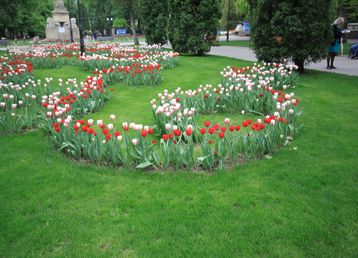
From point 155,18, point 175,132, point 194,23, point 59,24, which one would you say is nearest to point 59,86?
point 175,132

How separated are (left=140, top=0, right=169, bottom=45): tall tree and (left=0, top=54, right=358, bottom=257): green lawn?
806 inches

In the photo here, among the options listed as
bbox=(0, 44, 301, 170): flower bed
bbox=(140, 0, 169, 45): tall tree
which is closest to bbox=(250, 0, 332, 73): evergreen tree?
bbox=(0, 44, 301, 170): flower bed

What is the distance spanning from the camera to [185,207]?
13.2ft

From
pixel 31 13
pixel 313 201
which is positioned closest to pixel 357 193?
A: pixel 313 201

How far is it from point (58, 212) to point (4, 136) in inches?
141

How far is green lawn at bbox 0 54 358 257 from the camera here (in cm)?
335

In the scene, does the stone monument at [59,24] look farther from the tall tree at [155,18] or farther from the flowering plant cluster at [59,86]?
the flowering plant cluster at [59,86]

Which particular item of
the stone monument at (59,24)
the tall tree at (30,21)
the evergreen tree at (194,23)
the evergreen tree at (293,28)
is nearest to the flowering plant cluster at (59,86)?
the evergreen tree at (194,23)

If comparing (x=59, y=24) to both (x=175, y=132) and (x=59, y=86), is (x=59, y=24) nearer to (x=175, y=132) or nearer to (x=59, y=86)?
(x=59, y=86)

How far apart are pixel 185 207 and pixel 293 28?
32.6 feet

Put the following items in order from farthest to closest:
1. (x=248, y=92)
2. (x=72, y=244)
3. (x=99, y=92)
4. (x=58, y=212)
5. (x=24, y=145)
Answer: (x=99, y=92) → (x=248, y=92) → (x=24, y=145) → (x=58, y=212) → (x=72, y=244)

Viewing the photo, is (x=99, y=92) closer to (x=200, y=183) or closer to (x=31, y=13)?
(x=200, y=183)

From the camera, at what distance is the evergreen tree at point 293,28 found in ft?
39.7

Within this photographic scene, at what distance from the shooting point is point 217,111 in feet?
25.7
